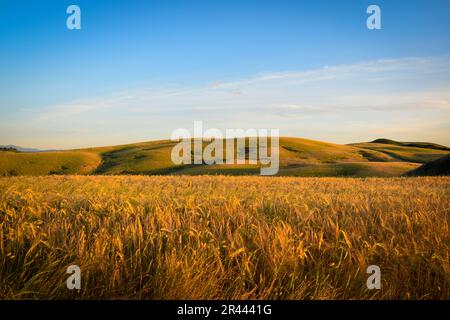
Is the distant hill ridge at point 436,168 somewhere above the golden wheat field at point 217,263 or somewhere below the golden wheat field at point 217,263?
below

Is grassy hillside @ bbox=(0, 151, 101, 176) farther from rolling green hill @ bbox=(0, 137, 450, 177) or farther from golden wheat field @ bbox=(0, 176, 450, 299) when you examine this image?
golden wheat field @ bbox=(0, 176, 450, 299)

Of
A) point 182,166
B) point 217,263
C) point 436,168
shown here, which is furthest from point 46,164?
point 217,263

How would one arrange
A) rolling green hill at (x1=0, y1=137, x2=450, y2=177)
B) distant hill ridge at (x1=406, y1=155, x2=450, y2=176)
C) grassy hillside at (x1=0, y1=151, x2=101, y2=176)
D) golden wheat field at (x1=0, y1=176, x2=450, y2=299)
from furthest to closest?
grassy hillside at (x1=0, y1=151, x2=101, y2=176) → rolling green hill at (x1=0, y1=137, x2=450, y2=177) → distant hill ridge at (x1=406, y1=155, x2=450, y2=176) → golden wheat field at (x1=0, y1=176, x2=450, y2=299)

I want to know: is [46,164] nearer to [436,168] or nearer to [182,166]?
[182,166]

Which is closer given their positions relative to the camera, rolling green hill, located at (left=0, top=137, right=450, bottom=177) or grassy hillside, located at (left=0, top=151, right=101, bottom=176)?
rolling green hill, located at (left=0, top=137, right=450, bottom=177)

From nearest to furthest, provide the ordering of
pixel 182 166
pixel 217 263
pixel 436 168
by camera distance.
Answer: pixel 217 263
pixel 436 168
pixel 182 166

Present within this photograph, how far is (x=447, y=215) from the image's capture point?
17.0ft

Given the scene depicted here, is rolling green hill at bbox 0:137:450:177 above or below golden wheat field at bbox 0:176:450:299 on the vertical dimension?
Result: below

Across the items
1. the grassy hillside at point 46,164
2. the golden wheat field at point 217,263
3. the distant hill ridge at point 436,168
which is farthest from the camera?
the grassy hillside at point 46,164

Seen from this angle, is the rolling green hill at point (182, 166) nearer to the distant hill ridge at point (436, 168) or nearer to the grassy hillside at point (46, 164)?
the grassy hillside at point (46, 164)

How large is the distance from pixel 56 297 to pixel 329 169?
196 ft

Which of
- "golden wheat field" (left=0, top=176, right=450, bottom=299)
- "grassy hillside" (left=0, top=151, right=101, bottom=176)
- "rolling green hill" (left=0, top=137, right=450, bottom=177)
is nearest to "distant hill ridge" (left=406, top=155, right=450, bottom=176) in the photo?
"rolling green hill" (left=0, top=137, right=450, bottom=177)

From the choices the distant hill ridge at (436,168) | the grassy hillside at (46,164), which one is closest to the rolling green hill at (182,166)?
the grassy hillside at (46,164)
